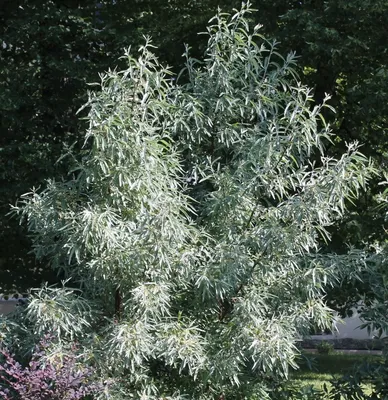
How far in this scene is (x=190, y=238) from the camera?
441 cm

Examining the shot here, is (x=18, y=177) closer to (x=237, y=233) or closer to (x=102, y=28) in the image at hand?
(x=102, y=28)

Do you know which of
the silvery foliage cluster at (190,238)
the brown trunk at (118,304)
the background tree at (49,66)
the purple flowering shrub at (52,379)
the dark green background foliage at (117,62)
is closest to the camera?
the purple flowering shrub at (52,379)

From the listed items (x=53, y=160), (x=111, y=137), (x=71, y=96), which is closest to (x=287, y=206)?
(x=111, y=137)

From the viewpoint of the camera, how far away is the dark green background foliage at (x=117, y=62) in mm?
6863

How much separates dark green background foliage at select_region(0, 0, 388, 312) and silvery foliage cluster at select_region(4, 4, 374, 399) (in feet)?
7.10

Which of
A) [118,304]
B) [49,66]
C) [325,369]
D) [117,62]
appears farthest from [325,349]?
[118,304]

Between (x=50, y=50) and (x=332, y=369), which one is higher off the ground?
(x=50, y=50)

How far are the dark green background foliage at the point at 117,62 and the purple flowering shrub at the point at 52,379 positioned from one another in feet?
11.0

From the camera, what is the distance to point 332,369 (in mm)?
8273

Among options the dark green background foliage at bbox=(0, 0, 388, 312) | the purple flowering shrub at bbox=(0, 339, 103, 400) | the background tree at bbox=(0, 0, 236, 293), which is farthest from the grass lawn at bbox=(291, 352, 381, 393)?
the purple flowering shrub at bbox=(0, 339, 103, 400)

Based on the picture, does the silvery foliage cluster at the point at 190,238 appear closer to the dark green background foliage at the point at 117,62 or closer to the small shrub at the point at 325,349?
the dark green background foliage at the point at 117,62

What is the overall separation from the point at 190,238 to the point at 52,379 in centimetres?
116

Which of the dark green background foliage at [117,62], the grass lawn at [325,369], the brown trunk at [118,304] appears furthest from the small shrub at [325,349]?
the brown trunk at [118,304]

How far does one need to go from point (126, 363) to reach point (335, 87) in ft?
15.2
